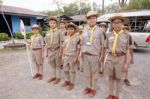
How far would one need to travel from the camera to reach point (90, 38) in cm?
355

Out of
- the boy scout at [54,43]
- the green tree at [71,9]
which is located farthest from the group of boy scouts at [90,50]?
the green tree at [71,9]

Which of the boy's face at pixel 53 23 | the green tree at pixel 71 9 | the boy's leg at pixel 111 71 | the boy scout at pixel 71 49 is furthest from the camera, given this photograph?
the green tree at pixel 71 9

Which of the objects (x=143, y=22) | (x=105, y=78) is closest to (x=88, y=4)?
(x=143, y=22)

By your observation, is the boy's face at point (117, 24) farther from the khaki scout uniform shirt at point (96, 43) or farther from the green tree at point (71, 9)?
the green tree at point (71, 9)

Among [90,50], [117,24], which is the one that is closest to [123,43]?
[117,24]

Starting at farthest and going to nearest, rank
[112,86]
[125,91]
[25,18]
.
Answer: [25,18] < [125,91] < [112,86]

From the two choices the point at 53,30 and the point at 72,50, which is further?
the point at 53,30

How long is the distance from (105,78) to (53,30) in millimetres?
2042

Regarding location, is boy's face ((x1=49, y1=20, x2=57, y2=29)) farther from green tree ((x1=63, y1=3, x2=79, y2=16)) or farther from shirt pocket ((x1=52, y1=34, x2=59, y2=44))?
green tree ((x1=63, y1=3, x2=79, y2=16))

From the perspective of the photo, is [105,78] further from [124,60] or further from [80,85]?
[124,60]

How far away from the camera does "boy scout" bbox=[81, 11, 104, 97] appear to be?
11.5 feet

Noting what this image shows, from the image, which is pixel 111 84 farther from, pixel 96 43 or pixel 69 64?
pixel 69 64

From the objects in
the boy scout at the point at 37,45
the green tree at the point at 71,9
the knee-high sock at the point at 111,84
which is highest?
the green tree at the point at 71,9

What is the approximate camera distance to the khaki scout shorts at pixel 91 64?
11.7ft
